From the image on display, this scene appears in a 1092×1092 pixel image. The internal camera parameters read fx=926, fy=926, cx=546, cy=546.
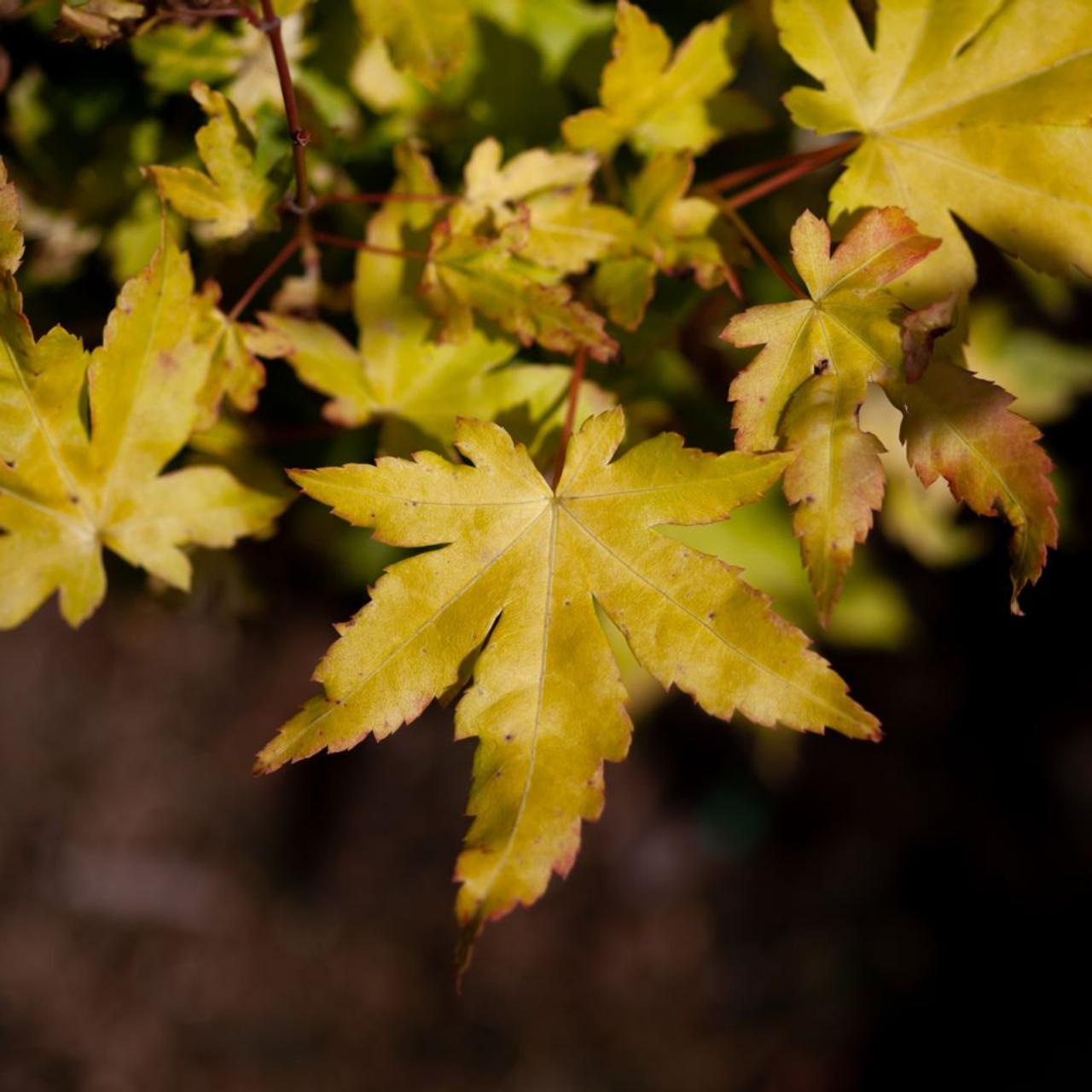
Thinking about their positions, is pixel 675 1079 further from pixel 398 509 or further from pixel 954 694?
pixel 398 509

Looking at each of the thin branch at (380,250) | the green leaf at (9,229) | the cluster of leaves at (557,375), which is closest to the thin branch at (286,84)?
the cluster of leaves at (557,375)

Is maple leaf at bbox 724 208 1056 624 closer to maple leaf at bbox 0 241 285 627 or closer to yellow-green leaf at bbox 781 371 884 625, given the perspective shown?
yellow-green leaf at bbox 781 371 884 625

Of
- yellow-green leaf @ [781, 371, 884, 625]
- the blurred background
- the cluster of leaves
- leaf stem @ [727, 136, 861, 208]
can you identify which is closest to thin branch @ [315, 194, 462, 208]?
the cluster of leaves

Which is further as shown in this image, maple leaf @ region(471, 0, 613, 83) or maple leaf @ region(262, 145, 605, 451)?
maple leaf @ region(471, 0, 613, 83)

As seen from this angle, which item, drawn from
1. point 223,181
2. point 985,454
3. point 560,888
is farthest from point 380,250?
point 560,888

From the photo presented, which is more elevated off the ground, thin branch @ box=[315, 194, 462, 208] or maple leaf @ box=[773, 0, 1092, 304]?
maple leaf @ box=[773, 0, 1092, 304]

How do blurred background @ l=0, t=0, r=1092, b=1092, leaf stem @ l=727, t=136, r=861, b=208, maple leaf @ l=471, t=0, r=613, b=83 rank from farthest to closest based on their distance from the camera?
blurred background @ l=0, t=0, r=1092, b=1092, maple leaf @ l=471, t=0, r=613, b=83, leaf stem @ l=727, t=136, r=861, b=208

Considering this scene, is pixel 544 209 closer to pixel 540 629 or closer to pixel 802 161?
pixel 802 161
